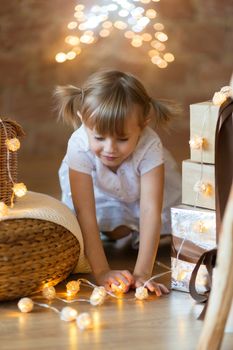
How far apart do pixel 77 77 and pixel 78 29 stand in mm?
153

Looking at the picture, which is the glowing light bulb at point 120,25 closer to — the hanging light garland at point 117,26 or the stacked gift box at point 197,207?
the hanging light garland at point 117,26

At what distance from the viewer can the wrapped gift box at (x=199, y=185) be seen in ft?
5.07

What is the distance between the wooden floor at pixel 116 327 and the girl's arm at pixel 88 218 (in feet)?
0.37

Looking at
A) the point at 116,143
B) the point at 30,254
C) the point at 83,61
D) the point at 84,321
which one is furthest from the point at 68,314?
the point at 83,61

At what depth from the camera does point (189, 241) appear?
157 centimetres

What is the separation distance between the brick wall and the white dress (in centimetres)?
48

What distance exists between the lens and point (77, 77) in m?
2.42

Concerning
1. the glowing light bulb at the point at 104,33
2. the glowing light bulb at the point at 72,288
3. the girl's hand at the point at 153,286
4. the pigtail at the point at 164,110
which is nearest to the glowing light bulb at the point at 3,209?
the glowing light bulb at the point at 72,288

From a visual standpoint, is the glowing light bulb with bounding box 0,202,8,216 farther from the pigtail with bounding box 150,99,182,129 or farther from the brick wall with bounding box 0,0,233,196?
the brick wall with bounding box 0,0,233,196

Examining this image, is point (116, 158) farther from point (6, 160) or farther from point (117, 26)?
point (117, 26)

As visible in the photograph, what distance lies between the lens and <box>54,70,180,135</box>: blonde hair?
162cm

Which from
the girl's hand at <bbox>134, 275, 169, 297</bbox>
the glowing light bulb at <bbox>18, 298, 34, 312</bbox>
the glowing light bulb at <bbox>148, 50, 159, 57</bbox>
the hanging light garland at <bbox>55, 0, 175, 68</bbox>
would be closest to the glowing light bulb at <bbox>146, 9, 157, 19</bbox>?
the hanging light garland at <bbox>55, 0, 175, 68</bbox>

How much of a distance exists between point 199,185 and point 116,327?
35 cm

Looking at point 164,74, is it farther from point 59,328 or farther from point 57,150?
point 59,328
